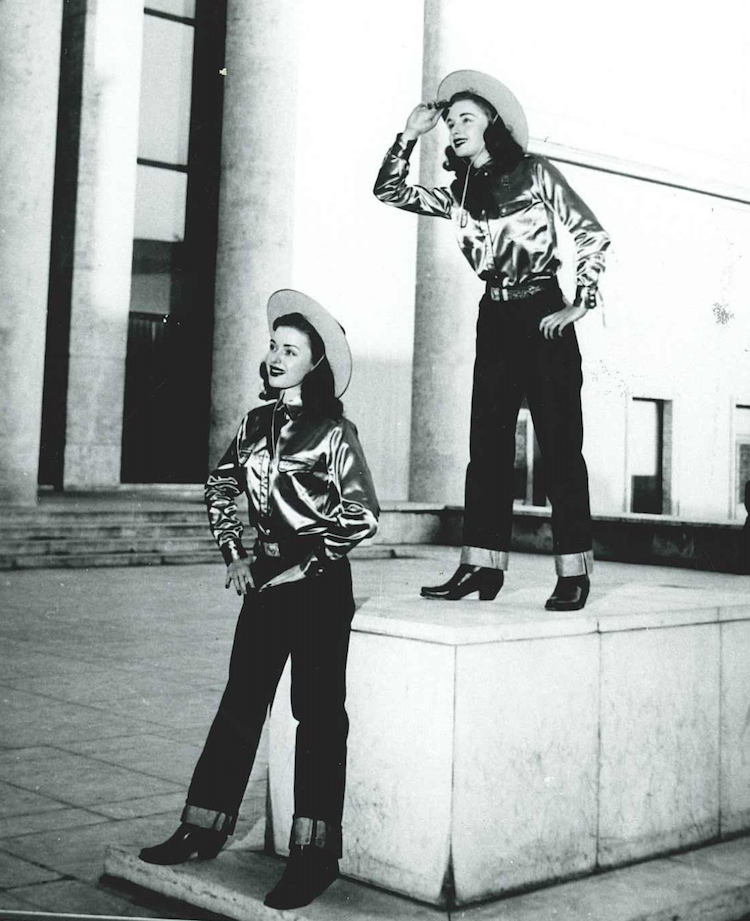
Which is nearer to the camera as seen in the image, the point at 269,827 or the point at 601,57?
the point at 269,827

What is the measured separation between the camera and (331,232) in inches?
890

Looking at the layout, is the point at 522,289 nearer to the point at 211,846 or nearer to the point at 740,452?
the point at 211,846

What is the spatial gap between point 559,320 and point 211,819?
2370 millimetres

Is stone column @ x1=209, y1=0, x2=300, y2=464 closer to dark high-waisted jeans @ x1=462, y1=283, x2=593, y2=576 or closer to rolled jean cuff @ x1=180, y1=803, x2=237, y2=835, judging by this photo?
dark high-waisted jeans @ x1=462, y1=283, x2=593, y2=576

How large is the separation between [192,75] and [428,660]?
21.0 metres

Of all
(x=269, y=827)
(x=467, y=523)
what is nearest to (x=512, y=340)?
(x=467, y=523)

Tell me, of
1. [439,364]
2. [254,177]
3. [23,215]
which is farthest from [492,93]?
[439,364]

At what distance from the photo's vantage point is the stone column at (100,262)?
69.7 feet

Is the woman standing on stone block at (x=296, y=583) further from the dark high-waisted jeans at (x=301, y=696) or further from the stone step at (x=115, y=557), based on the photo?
the stone step at (x=115, y=557)

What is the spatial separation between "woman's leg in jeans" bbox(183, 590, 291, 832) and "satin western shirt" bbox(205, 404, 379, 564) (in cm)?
24

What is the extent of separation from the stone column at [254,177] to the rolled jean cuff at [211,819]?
16.6m

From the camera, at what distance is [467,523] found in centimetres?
579

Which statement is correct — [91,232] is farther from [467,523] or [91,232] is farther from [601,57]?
[467,523]

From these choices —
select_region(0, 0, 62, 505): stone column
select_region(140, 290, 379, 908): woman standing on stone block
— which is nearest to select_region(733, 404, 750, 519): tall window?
select_region(0, 0, 62, 505): stone column
